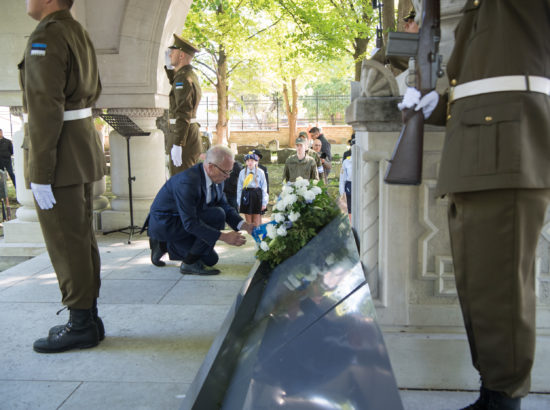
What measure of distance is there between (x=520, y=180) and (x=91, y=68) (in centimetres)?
282

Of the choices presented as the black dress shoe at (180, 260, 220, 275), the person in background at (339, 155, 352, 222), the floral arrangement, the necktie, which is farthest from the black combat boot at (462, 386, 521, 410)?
the person in background at (339, 155, 352, 222)

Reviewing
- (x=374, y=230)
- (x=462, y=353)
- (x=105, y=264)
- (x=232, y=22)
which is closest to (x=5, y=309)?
(x=105, y=264)

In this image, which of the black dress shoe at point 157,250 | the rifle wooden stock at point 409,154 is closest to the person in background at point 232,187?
the black dress shoe at point 157,250

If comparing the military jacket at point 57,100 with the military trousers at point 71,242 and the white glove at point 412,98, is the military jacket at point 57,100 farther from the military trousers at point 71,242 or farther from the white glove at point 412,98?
the white glove at point 412,98

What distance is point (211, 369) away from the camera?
2338mm

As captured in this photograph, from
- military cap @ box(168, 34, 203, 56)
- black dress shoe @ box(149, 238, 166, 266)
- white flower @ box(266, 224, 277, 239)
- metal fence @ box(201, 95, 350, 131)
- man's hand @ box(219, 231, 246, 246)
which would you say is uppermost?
metal fence @ box(201, 95, 350, 131)

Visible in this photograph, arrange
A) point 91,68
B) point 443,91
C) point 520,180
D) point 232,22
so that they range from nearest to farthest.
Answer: point 520,180, point 443,91, point 91,68, point 232,22

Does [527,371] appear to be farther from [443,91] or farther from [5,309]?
[5,309]

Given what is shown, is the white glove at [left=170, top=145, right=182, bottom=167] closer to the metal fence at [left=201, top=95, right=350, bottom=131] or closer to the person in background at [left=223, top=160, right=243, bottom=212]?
the person in background at [left=223, top=160, right=243, bottom=212]

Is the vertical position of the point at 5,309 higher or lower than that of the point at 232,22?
lower

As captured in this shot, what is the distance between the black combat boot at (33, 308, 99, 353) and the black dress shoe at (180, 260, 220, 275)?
1.96m

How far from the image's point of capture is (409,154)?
2.45 m

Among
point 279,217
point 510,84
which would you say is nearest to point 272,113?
point 279,217

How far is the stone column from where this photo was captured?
7.99 meters
